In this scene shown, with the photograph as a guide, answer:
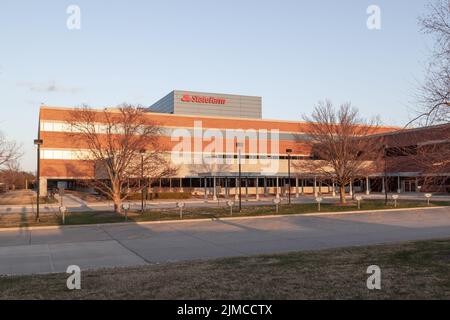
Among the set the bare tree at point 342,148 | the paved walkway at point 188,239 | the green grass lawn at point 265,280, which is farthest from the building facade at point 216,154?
the green grass lawn at point 265,280

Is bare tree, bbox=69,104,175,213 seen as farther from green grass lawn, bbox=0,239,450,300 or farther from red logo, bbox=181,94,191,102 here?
red logo, bbox=181,94,191,102

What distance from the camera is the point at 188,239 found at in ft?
58.2

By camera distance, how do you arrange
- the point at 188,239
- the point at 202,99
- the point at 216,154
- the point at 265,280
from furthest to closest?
the point at 202,99
the point at 216,154
the point at 188,239
the point at 265,280

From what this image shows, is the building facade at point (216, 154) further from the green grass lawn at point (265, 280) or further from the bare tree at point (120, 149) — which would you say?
the green grass lawn at point (265, 280)

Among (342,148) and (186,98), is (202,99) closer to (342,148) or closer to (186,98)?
(186,98)

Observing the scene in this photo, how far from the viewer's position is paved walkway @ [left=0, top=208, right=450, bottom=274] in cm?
1335

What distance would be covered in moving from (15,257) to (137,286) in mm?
7217

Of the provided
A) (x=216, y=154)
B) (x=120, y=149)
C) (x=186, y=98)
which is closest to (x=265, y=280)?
(x=120, y=149)

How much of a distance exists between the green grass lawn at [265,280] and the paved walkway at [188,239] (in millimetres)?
2582

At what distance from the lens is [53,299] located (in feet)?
23.7

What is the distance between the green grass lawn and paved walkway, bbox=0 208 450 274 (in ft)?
8.47

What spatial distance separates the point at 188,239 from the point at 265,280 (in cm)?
963
